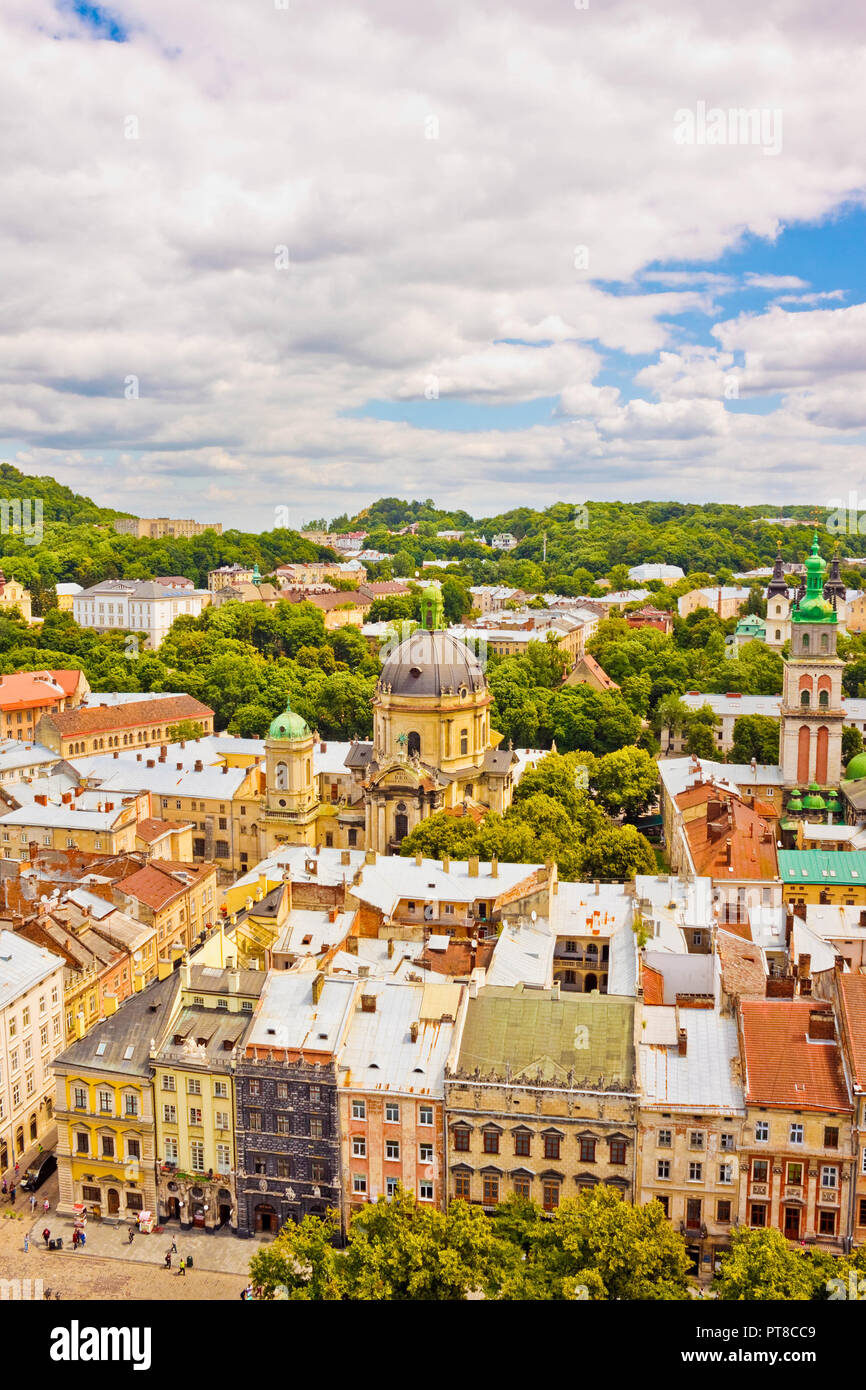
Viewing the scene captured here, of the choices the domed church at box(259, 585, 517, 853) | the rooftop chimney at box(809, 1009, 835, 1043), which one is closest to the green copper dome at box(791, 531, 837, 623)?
the domed church at box(259, 585, 517, 853)

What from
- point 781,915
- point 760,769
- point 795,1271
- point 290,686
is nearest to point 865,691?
point 760,769

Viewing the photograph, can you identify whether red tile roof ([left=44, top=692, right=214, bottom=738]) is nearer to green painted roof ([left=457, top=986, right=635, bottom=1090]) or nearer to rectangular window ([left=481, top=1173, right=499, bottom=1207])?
green painted roof ([left=457, top=986, right=635, bottom=1090])

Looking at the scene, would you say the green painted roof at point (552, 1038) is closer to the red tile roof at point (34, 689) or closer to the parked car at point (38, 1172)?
the parked car at point (38, 1172)

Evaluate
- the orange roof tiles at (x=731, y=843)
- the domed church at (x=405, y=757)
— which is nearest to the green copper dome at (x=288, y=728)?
the domed church at (x=405, y=757)

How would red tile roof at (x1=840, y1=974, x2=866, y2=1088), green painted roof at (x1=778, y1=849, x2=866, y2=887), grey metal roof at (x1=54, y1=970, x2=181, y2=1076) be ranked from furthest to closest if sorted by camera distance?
green painted roof at (x1=778, y1=849, x2=866, y2=887) → grey metal roof at (x1=54, y1=970, x2=181, y2=1076) → red tile roof at (x1=840, y1=974, x2=866, y2=1088)
